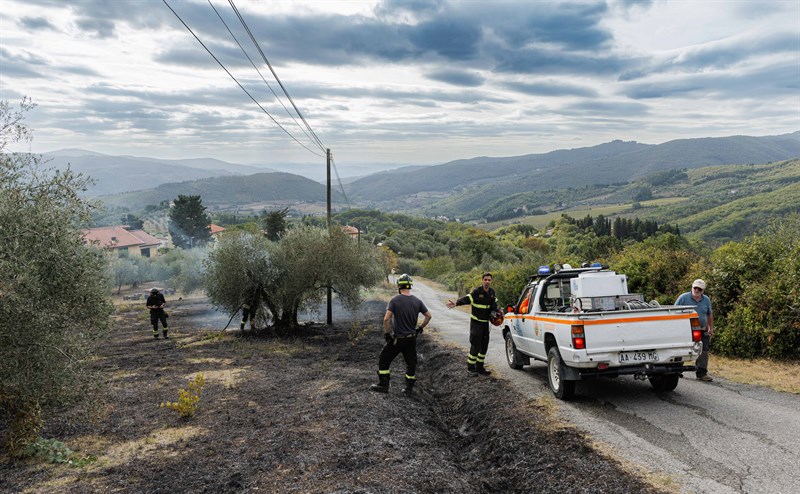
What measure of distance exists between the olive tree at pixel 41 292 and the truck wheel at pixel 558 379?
7344 mm

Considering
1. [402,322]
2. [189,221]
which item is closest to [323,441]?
[402,322]

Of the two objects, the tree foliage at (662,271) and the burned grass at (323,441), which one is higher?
the tree foliage at (662,271)

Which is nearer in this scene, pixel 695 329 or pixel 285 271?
pixel 695 329

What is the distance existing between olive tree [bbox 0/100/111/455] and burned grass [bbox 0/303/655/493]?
1.06 metres

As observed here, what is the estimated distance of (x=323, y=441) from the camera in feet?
24.5

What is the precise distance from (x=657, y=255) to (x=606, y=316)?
11.5 m

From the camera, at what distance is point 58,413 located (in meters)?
10.1

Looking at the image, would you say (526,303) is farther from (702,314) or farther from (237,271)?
(237,271)

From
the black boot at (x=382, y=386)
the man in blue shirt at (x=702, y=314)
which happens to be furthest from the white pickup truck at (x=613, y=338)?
the black boot at (x=382, y=386)

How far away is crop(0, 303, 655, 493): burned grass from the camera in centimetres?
624

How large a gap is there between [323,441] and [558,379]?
4.22m

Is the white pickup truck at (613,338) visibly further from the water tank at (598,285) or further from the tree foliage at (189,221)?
the tree foliage at (189,221)

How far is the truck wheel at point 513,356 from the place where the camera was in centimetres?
Answer: 1185

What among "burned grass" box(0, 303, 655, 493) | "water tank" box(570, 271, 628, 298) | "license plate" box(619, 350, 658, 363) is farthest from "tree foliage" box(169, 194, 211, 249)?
"license plate" box(619, 350, 658, 363)
